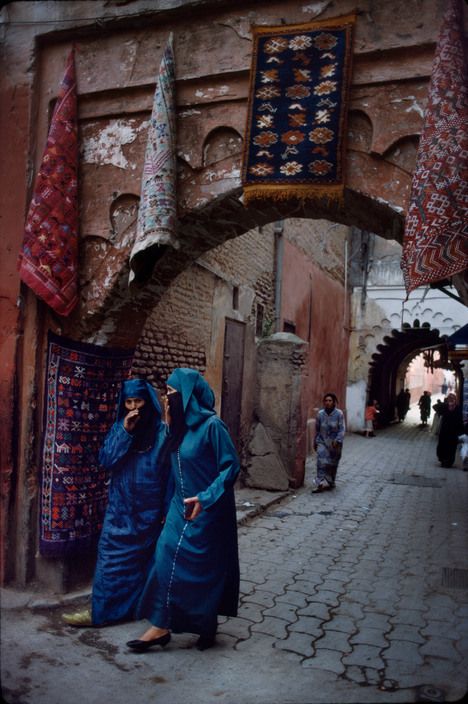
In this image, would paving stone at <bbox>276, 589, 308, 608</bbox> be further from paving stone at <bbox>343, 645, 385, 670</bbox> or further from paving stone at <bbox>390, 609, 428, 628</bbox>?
paving stone at <bbox>343, 645, 385, 670</bbox>

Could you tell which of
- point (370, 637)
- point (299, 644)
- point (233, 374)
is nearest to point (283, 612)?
point (299, 644)

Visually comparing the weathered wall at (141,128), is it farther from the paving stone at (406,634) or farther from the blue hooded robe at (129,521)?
the paving stone at (406,634)

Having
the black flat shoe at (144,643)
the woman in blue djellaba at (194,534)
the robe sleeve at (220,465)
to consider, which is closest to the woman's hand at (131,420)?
the woman in blue djellaba at (194,534)

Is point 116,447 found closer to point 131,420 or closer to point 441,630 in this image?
point 131,420

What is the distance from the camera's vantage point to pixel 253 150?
3803 millimetres

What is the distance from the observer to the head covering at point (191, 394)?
3570 millimetres

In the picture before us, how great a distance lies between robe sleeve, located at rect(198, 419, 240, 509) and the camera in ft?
11.1

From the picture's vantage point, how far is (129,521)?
3.83 m

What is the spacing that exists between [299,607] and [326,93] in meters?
3.50

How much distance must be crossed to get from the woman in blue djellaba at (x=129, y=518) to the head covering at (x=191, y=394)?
11.9 inches

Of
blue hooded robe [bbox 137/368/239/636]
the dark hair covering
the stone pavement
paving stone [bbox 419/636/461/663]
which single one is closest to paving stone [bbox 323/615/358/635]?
the stone pavement

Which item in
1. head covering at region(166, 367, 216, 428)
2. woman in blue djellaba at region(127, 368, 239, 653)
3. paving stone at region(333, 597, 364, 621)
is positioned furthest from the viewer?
paving stone at region(333, 597, 364, 621)

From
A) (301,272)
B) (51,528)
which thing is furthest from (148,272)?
(301,272)

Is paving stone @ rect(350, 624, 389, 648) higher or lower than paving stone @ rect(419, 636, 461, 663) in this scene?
lower
